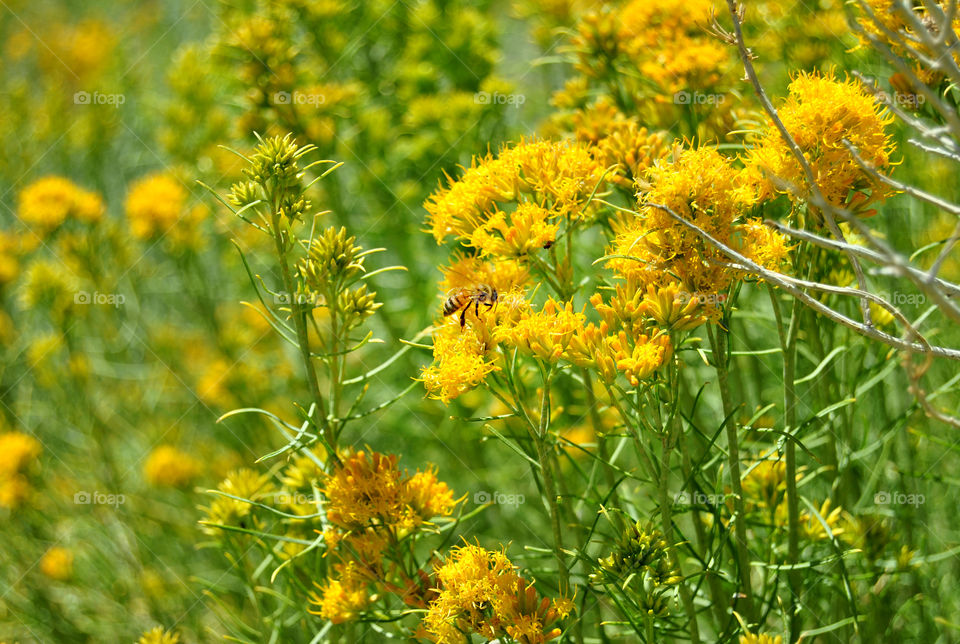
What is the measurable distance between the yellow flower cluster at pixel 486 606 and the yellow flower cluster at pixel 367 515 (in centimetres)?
22

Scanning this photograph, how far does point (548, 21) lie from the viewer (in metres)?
4.88

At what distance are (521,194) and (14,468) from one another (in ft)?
10.4

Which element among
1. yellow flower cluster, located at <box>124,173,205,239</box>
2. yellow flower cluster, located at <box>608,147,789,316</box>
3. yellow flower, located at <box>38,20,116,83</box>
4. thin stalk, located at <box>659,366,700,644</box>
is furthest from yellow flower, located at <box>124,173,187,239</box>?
yellow flower, located at <box>38,20,116,83</box>

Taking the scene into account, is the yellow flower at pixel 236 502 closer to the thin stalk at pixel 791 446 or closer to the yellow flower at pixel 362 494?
the yellow flower at pixel 362 494

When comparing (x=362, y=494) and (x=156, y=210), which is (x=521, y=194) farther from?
(x=156, y=210)

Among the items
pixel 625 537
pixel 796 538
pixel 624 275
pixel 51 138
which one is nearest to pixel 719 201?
pixel 624 275

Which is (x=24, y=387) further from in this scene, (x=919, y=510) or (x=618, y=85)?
(x=919, y=510)

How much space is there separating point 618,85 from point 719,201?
1.51 metres

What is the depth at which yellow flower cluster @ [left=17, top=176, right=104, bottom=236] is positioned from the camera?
4.44m

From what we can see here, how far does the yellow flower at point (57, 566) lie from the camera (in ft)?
13.6

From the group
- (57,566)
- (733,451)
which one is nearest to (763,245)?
(733,451)

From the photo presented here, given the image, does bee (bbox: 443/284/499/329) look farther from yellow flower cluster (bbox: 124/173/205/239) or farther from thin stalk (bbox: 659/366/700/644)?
yellow flower cluster (bbox: 124/173/205/239)

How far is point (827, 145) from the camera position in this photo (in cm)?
210

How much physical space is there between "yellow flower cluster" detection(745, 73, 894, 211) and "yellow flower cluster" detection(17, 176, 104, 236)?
12.3 ft
